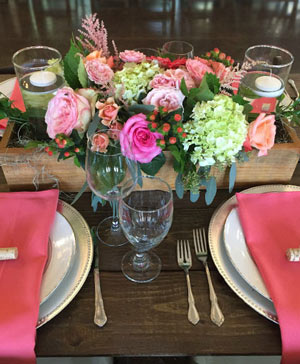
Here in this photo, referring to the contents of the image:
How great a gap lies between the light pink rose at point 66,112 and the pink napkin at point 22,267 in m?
0.21

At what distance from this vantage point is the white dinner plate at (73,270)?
69 cm

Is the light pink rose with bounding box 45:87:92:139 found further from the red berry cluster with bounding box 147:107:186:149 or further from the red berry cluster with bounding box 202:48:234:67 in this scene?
the red berry cluster with bounding box 202:48:234:67

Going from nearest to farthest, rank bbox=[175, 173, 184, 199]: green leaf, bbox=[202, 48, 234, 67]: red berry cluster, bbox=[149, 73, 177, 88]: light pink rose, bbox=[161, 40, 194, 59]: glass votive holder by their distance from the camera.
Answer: bbox=[149, 73, 177, 88]: light pink rose, bbox=[175, 173, 184, 199]: green leaf, bbox=[202, 48, 234, 67]: red berry cluster, bbox=[161, 40, 194, 59]: glass votive holder

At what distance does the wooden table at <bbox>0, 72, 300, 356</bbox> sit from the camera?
659 mm

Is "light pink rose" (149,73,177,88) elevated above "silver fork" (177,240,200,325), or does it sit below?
above

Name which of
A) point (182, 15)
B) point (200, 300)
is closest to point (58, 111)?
point (200, 300)

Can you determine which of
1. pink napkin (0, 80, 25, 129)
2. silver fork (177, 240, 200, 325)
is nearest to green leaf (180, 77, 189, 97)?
silver fork (177, 240, 200, 325)

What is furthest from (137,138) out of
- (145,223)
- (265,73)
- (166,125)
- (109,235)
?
(265,73)

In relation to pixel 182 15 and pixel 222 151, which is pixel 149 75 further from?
pixel 182 15

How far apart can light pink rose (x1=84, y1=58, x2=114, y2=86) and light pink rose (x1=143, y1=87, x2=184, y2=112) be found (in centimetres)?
12

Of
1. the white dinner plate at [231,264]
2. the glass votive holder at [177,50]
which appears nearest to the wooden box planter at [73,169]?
the white dinner plate at [231,264]

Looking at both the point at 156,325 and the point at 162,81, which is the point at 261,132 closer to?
the point at 162,81

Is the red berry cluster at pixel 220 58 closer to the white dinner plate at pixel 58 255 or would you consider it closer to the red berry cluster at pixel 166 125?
the red berry cluster at pixel 166 125

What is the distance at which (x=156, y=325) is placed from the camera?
2.27 feet
